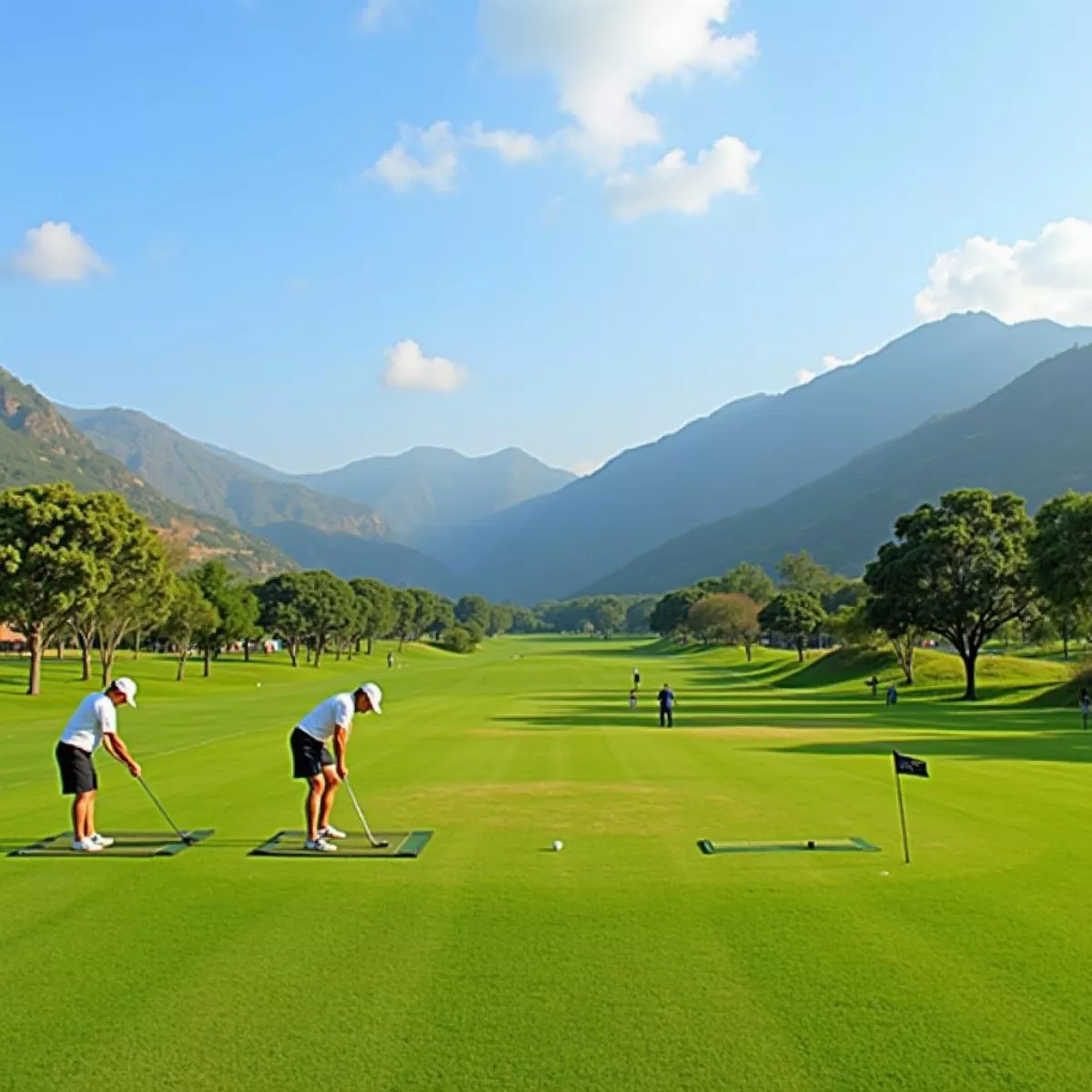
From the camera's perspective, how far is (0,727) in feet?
139

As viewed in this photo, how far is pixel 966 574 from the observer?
61031 mm

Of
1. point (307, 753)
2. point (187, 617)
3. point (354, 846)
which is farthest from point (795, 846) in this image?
point (187, 617)

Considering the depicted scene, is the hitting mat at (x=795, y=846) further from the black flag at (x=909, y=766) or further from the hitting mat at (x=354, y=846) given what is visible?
the hitting mat at (x=354, y=846)

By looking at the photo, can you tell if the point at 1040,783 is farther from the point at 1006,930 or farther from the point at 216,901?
the point at 216,901

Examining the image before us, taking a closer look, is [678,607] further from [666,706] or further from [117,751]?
[117,751]

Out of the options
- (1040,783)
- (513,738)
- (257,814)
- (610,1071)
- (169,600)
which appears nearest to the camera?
(610,1071)

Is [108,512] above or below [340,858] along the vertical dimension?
above

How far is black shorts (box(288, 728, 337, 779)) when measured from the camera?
12.8m

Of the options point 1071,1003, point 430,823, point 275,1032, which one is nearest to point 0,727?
point 430,823

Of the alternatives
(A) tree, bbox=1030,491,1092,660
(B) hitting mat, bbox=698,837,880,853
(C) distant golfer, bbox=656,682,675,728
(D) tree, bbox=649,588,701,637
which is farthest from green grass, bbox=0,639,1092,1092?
(D) tree, bbox=649,588,701,637

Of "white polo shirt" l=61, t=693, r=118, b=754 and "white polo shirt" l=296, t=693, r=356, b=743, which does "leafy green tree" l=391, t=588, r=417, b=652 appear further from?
"white polo shirt" l=296, t=693, r=356, b=743

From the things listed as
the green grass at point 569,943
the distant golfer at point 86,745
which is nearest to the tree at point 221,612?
the green grass at point 569,943

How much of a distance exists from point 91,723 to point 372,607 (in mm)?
143325

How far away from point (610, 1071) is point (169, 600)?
73.8 metres
